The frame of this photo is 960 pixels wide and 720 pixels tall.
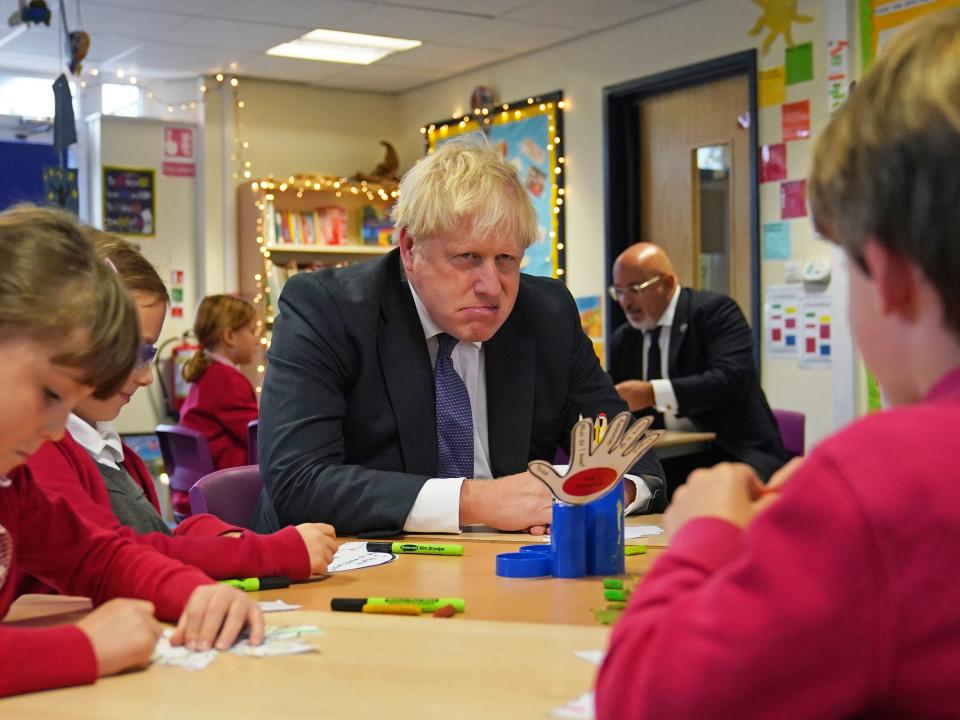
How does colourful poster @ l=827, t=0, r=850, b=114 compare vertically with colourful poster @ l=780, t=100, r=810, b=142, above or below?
above

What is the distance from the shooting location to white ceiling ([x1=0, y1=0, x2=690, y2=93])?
6.18 meters

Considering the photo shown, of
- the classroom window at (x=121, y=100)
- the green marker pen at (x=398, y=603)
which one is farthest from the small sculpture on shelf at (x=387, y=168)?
the green marker pen at (x=398, y=603)

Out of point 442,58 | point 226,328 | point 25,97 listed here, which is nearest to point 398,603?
point 226,328

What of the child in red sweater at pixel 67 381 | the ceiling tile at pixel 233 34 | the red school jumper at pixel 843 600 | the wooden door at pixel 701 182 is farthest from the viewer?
the ceiling tile at pixel 233 34

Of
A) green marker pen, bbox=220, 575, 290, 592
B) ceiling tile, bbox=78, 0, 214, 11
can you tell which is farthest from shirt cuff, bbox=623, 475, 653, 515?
ceiling tile, bbox=78, 0, 214, 11

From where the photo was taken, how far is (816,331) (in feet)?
18.0

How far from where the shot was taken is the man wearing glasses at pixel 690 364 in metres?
4.39

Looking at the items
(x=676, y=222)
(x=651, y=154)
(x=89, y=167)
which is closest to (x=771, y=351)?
(x=676, y=222)

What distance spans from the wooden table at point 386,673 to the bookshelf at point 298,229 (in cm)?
640

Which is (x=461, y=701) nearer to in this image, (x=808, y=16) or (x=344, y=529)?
(x=344, y=529)

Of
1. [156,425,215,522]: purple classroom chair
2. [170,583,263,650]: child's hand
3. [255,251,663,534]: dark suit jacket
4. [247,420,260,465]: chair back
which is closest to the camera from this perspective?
[170,583,263,650]: child's hand

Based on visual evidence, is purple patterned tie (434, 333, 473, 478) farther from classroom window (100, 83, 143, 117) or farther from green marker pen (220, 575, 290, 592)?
classroom window (100, 83, 143, 117)

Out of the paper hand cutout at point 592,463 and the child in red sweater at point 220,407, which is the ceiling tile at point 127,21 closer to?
the child in red sweater at point 220,407

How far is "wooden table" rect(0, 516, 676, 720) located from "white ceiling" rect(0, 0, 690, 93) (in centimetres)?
516
